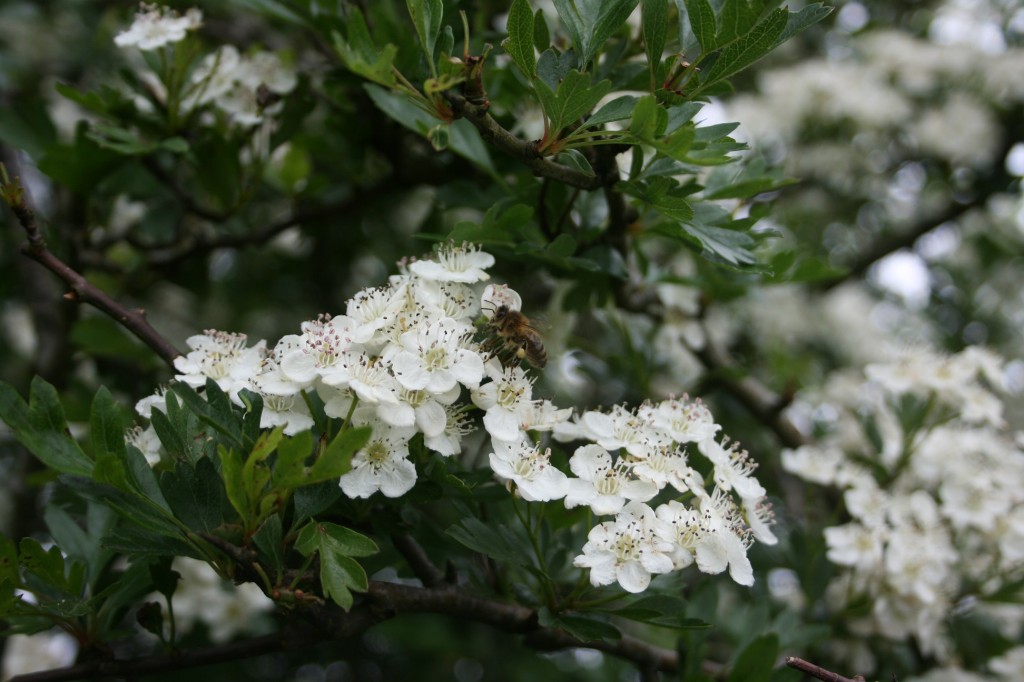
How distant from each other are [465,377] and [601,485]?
0.77 ft

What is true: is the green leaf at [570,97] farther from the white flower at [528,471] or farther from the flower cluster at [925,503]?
the flower cluster at [925,503]

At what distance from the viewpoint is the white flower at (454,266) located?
122 centimetres

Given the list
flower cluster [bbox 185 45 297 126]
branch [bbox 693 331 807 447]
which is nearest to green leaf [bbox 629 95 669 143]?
flower cluster [bbox 185 45 297 126]

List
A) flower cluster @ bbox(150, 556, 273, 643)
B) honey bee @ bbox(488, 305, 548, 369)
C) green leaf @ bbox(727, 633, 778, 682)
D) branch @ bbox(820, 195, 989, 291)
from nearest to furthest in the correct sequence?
honey bee @ bbox(488, 305, 548, 369), green leaf @ bbox(727, 633, 778, 682), flower cluster @ bbox(150, 556, 273, 643), branch @ bbox(820, 195, 989, 291)

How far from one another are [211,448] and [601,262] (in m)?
0.67

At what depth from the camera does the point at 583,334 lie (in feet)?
8.66

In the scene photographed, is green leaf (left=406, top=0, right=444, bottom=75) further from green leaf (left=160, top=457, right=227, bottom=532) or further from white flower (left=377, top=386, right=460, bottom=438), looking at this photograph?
green leaf (left=160, top=457, right=227, bottom=532)

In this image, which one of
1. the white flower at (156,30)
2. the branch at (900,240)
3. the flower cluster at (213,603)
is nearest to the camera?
the white flower at (156,30)

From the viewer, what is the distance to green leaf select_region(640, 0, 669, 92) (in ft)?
3.81

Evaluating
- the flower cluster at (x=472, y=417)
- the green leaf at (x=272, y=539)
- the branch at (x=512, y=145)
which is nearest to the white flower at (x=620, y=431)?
the flower cluster at (x=472, y=417)

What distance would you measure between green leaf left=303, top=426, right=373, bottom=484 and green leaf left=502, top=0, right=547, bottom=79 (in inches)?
19.8

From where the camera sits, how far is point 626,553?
3.65 feet

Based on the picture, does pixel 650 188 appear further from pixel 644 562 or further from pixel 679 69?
pixel 644 562

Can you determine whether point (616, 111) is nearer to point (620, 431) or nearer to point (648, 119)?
point (648, 119)
